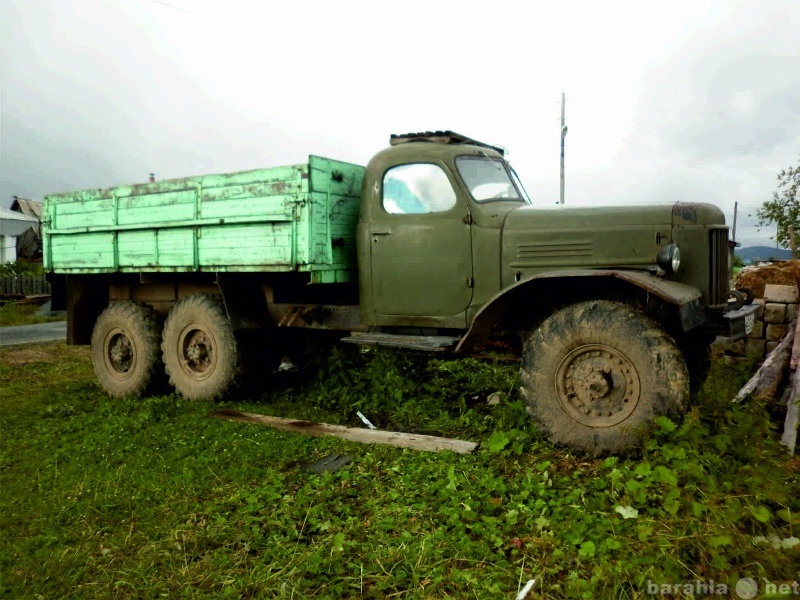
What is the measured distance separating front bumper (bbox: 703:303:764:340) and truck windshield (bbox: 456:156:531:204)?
1930mm

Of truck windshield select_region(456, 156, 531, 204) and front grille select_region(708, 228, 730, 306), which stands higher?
truck windshield select_region(456, 156, 531, 204)

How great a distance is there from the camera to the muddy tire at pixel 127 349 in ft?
23.2

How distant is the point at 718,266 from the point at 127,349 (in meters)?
6.12

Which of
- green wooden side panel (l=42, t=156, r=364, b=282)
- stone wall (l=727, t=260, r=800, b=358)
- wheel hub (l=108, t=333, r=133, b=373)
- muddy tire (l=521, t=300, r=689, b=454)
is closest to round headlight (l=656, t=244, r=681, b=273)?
muddy tire (l=521, t=300, r=689, b=454)

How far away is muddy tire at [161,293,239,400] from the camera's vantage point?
646 centimetres

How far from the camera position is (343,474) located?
169 inches

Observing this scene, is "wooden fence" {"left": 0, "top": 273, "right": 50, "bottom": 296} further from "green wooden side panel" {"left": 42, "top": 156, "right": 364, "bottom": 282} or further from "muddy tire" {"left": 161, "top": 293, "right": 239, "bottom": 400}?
"muddy tire" {"left": 161, "top": 293, "right": 239, "bottom": 400}

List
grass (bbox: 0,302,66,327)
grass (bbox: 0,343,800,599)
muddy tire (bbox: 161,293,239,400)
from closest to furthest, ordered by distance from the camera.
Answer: grass (bbox: 0,343,800,599) → muddy tire (bbox: 161,293,239,400) → grass (bbox: 0,302,66,327)

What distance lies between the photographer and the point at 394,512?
3.66 meters

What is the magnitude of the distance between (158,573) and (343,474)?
1.44 meters

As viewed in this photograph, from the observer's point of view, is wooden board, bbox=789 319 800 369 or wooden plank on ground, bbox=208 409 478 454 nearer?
wooden plank on ground, bbox=208 409 478 454

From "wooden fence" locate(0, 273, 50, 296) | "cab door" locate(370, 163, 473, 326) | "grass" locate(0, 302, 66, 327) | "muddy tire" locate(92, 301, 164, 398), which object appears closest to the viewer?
"cab door" locate(370, 163, 473, 326)

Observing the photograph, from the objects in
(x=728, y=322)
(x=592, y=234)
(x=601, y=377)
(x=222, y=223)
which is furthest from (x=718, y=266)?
(x=222, y=223)

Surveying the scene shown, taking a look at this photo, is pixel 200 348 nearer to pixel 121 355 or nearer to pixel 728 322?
pixel 121 355
